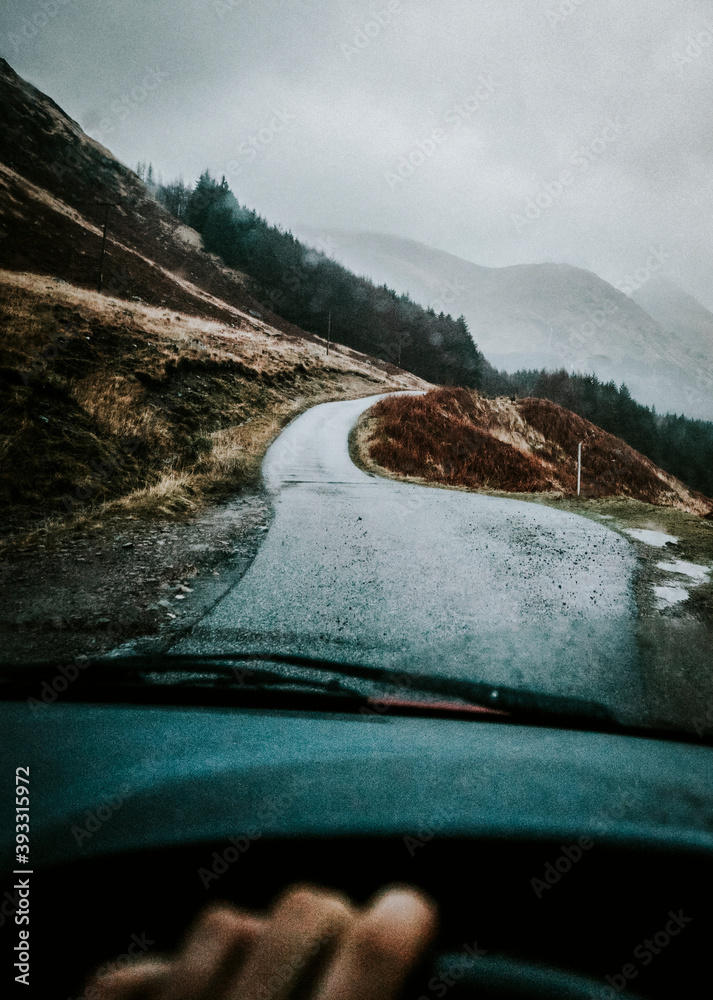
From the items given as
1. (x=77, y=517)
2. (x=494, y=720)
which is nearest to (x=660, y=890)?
(x=494, y=720)

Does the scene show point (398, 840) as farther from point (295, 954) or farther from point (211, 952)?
point (211, 952)

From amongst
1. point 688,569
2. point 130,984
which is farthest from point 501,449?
point 130,984

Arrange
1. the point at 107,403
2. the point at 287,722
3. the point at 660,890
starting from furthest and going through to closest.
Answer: the point at 107,403
the point at 287,722
the point at 660,890

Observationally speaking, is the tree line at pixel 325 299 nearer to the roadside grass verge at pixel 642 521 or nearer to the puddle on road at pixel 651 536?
the roadside grass verge at pixel 642 521

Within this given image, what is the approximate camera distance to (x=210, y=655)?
113 inches

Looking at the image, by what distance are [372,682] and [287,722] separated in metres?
0.66

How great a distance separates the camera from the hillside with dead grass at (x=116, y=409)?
6254mm

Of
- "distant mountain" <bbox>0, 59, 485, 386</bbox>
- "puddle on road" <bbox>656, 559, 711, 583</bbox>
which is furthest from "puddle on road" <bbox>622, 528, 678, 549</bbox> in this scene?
"distant mountain" <bbox>0, 59, 485, 386</bbox>

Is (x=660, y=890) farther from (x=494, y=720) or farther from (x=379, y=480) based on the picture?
(x=379, y=480)

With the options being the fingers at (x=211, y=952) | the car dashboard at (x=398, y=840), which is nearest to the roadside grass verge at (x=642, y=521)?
the car dashboard at (x=398, y=840)

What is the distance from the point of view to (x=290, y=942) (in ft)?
3.88

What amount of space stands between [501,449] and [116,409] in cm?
1082

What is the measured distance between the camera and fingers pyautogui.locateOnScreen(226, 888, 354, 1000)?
1072mm

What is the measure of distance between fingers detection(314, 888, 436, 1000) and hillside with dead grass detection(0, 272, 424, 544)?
5.34m
